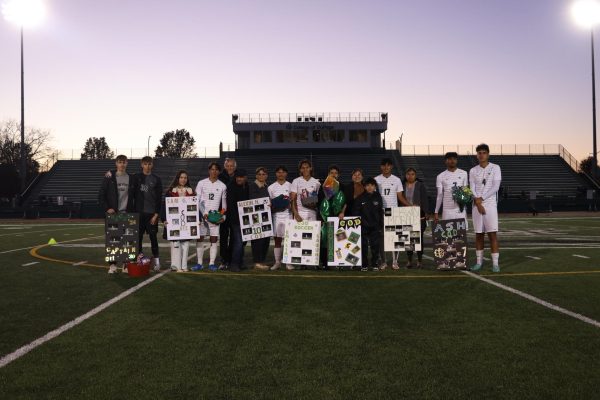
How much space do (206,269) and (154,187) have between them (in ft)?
5.82

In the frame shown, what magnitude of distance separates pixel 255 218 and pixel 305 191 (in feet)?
3.41

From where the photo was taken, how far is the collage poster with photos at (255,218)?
26.6 feet

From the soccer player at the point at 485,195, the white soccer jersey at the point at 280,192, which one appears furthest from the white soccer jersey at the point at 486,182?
the white soccer jersey at the point at 280,192

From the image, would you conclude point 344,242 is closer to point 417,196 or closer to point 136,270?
point 417,196

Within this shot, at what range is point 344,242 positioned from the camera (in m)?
8.08

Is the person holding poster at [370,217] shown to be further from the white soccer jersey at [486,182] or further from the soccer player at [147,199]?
the soccer player at [147,199]

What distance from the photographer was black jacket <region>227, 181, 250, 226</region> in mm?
8164

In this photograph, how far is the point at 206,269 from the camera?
323 inches

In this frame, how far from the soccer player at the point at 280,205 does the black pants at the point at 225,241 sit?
0.87 metres

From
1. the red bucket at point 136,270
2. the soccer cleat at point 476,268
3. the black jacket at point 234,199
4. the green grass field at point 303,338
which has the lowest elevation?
the green grass field at point 303,338

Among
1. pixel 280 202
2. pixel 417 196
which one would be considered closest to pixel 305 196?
pixel 280 202

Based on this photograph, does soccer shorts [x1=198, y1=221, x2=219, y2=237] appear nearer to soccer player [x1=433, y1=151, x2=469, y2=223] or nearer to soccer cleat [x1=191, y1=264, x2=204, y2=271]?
soccer cleat [x1=191, y1=264, x2=204, y2=271]

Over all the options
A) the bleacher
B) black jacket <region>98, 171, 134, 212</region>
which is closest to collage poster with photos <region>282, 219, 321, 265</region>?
black jacket <region>98, 171, 134, 212</region>

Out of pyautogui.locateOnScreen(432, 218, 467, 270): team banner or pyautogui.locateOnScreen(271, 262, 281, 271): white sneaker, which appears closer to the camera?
pyautogui.locateOnScreen(432, 218, 467, 270): team banner
